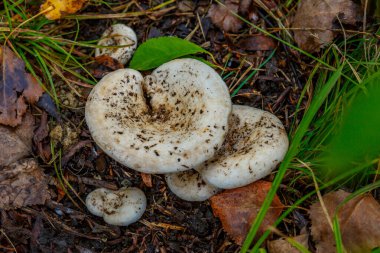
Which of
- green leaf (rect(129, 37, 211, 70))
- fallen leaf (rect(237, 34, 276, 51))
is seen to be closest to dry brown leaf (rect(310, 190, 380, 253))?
fallen leaf (rect(237, 34, 276, 51))

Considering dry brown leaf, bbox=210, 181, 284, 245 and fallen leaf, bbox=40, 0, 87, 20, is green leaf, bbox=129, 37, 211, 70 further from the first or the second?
dry brown leaf, bbox=210, 181, 284, 245

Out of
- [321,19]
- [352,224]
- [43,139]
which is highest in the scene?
[321,19]

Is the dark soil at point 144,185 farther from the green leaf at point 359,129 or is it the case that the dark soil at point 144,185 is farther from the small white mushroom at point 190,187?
the green leaf at point 359,129

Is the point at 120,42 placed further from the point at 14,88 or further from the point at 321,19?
the point at 321,19

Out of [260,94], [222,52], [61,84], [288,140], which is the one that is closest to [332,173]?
[288,140]

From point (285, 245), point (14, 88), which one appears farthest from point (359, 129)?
point (14, 88)

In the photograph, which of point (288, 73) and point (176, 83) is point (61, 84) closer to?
point (176, 83)
